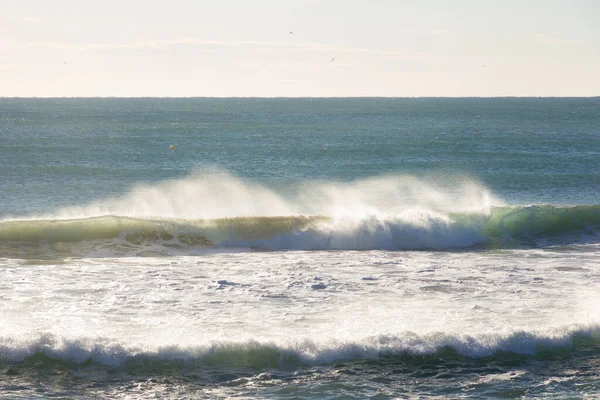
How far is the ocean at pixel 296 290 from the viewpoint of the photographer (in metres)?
10.5

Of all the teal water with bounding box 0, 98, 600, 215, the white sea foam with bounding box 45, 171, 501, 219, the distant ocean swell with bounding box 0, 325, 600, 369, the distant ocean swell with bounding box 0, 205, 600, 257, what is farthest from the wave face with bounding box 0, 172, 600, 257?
the distant ocean swell with bounding box 0, 325, 600, 369

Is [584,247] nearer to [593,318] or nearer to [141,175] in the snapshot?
[593,318]

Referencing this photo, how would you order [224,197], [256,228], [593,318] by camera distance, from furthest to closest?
Answer: 1. [224,197]
2. [256,228]
3. [593,318]

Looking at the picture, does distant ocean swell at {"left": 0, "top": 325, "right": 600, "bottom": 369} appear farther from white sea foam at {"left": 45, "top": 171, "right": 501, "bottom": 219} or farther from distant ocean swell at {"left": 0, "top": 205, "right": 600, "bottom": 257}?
white sea foam at {"left": 45, "top": 171, "right": 501, "bottom": 219}

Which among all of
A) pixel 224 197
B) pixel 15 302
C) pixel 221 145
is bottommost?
pixel 15 302

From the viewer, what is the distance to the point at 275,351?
36.4 feet

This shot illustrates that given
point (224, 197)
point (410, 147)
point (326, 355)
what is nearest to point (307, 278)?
point (326, 355)

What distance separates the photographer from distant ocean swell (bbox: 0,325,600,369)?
10883mm

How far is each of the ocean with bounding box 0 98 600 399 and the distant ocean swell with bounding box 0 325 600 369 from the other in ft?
0.09

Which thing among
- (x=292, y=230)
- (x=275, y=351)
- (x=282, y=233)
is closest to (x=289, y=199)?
(x=292, y=230)

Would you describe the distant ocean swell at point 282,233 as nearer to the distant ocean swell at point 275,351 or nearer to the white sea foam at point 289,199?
the white sea foam at point 289,199

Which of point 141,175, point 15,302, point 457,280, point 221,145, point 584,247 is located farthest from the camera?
point 221,145

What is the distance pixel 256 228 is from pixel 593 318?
1093 cm

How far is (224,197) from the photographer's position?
98.5 ft
